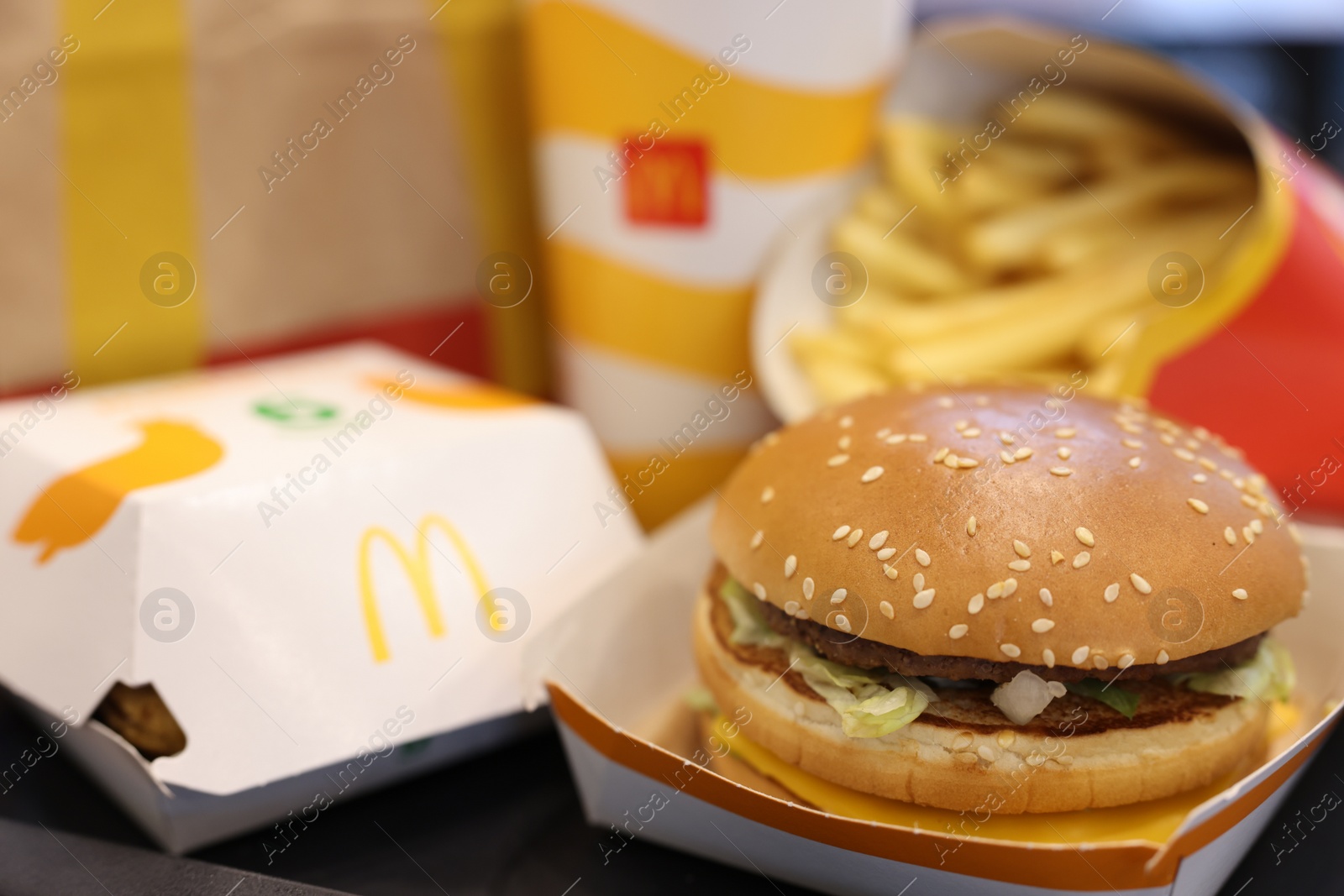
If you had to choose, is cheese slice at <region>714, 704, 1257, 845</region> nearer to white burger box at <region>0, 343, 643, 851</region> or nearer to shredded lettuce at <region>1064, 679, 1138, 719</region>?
shredded lettuce at <region>1064, 679, 1138, 719</region>

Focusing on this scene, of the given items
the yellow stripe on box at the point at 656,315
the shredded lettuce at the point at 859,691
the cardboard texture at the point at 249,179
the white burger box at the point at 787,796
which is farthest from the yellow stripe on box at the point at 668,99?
the shredded lettuce at the point at 859,691

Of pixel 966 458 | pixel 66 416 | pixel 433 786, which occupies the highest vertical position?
pixel 66 416

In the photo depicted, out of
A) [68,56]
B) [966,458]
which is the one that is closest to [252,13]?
[68,56]

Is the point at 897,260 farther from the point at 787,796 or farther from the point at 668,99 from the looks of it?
the point at 787,796

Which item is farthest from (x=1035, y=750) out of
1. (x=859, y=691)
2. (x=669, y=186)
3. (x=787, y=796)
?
(x=669, y=186)

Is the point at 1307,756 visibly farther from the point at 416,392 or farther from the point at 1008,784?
the point at 416,392

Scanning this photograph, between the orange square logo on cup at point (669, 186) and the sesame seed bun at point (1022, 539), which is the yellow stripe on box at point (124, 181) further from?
the sesame seed bun at point (1022, 539)
